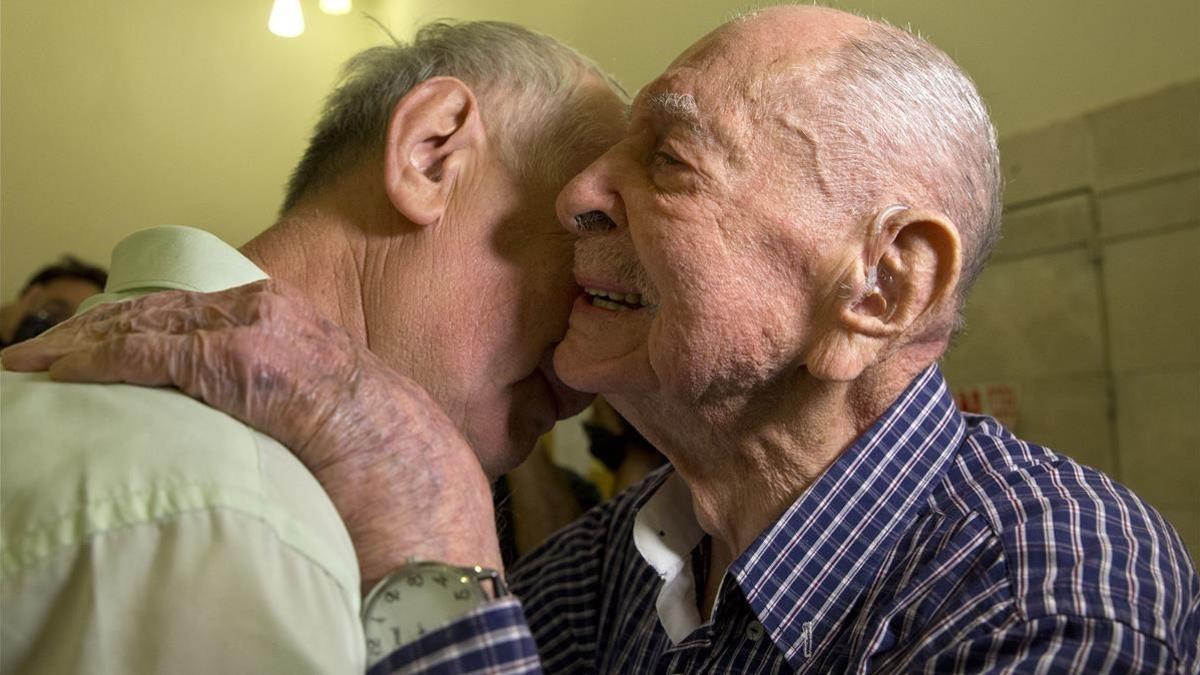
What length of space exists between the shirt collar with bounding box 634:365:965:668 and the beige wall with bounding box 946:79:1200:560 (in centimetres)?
74

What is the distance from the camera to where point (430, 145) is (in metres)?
1.20

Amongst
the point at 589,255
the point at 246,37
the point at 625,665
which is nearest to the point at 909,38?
the point at 589,255

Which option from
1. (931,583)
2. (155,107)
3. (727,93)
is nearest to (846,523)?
(931,583)

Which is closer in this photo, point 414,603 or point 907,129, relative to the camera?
point 414,603

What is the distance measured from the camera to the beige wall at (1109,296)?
1680mm

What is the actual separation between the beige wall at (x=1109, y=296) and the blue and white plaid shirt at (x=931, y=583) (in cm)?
65

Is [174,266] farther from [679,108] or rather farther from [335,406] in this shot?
[679,108]

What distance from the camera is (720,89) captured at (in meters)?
1.14

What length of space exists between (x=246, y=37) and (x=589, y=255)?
9.85 ft

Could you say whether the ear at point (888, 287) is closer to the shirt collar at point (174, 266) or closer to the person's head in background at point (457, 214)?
the person's head in background at point (457, 214)

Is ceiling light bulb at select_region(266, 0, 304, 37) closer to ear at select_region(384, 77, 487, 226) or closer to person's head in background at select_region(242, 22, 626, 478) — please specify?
person's head in background at select_region(242, 22, 626, 478)

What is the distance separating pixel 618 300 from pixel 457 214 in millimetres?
211

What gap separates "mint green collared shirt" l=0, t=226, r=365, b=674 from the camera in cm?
58

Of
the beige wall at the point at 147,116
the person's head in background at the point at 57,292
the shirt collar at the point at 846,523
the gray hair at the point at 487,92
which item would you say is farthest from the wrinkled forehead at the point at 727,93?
the beige wall at the point at 147,116
